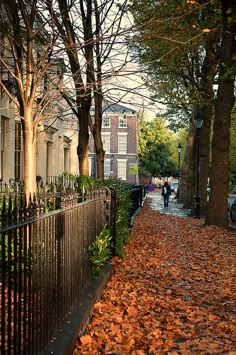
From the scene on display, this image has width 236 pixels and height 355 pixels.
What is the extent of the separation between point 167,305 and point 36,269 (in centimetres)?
353

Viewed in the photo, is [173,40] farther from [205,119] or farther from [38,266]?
[205,119]

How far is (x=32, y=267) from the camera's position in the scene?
3.82m

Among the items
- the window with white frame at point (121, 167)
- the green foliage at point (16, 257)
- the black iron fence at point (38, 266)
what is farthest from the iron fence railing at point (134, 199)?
the window with white frame at point (121, 167)

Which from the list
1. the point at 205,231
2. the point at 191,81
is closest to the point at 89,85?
the point at 205,231

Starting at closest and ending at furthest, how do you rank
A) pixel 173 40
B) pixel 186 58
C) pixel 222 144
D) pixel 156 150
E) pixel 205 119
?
pixel 173 40 → pixel 222 144 → pixel 186 58 → pixel 205 119 → pixel 156 150

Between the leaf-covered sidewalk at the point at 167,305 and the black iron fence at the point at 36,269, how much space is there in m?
0.63

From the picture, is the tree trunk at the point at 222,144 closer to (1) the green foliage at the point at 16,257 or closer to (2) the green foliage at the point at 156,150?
(1) the green foliage at the point at 16,257

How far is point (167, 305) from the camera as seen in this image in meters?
7.04

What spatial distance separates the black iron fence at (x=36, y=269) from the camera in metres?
Answer: 3.20

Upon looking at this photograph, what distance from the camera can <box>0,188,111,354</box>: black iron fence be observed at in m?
3.20

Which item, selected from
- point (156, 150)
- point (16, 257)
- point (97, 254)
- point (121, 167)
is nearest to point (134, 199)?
point (97, 254)

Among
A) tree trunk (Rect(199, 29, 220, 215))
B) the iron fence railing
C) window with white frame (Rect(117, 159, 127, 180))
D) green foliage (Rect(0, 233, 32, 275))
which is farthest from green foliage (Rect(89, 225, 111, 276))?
window with white frame (Rect(117, 159, 127, 180))

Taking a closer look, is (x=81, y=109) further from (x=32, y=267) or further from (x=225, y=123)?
(x=32, y=267)

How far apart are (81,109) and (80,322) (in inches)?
368
